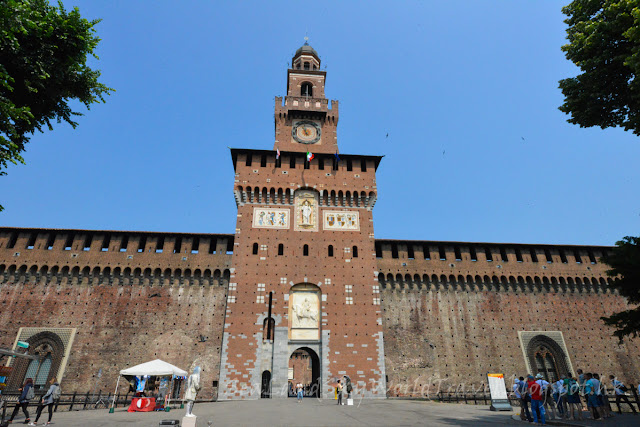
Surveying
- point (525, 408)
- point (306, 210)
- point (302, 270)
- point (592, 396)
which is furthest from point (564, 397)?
point (306, 210)

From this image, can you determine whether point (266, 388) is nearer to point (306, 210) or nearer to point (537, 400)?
point (306, 210)

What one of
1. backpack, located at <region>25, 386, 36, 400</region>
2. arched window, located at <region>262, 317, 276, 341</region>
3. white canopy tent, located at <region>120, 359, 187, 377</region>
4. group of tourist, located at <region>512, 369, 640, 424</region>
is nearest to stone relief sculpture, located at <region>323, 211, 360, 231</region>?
arched window, located at <region>262, 317, 276, 341</region>

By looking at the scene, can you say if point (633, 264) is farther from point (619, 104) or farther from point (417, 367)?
point (417, 367)

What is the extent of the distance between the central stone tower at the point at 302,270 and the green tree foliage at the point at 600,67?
1711 cm

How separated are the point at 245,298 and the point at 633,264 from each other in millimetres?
20293

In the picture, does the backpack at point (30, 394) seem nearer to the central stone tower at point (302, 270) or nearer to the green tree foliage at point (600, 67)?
the central stone tower at point (302, 270)

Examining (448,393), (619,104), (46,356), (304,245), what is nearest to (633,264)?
(619,104)

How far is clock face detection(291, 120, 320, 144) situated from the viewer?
31.7 meters

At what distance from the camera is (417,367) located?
26.5 meters

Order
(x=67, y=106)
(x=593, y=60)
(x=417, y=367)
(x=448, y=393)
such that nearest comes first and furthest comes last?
(x=593, y=60) → (x=67, y=106) → (x=448, y=393) → (x=417, y=367)

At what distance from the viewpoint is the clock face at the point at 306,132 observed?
31741 mm

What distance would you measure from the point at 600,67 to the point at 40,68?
1629cm

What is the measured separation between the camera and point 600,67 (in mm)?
11203

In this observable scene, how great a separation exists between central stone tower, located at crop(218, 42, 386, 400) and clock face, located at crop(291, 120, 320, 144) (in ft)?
0.29
